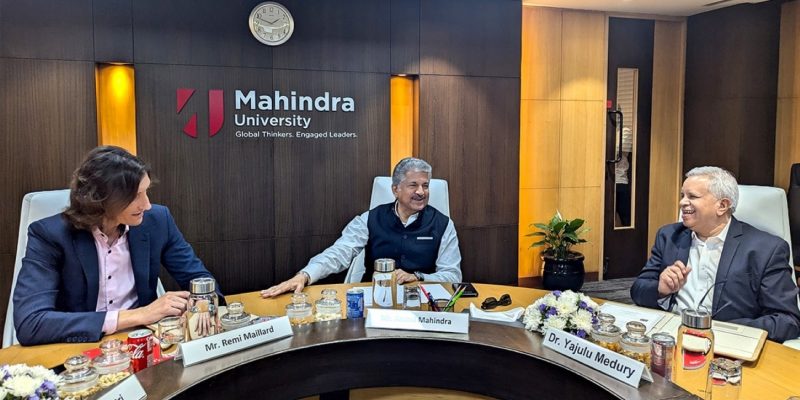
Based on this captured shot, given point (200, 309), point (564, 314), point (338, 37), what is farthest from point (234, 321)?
point (338, 37)

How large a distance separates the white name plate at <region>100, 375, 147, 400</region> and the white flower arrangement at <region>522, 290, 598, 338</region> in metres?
0.97

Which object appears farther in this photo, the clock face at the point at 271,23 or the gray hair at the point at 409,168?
the clock face at the point at 271,23

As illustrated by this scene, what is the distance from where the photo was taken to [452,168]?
462 centimetres

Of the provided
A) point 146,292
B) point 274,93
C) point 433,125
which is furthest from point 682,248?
point 274,93

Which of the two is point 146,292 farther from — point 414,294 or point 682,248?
point 682,248

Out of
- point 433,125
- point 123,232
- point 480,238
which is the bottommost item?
point 480,238

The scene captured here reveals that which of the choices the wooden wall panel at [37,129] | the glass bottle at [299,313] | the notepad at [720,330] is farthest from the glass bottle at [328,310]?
the wooden wall panel at [37,129]

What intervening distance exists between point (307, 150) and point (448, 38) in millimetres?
1431

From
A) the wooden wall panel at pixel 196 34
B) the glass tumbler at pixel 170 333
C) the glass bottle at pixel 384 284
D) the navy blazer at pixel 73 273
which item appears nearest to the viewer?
the glass tumbler at pixel 170 333

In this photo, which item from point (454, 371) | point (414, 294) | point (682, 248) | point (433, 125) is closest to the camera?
point (454, 371)

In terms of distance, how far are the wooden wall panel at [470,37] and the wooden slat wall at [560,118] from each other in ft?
2.34

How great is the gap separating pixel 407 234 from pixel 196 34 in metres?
2.14

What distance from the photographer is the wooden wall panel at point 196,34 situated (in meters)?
3.80

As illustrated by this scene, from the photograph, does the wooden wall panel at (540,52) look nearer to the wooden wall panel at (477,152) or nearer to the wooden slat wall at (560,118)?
the wooden slat wall at (560,118)
